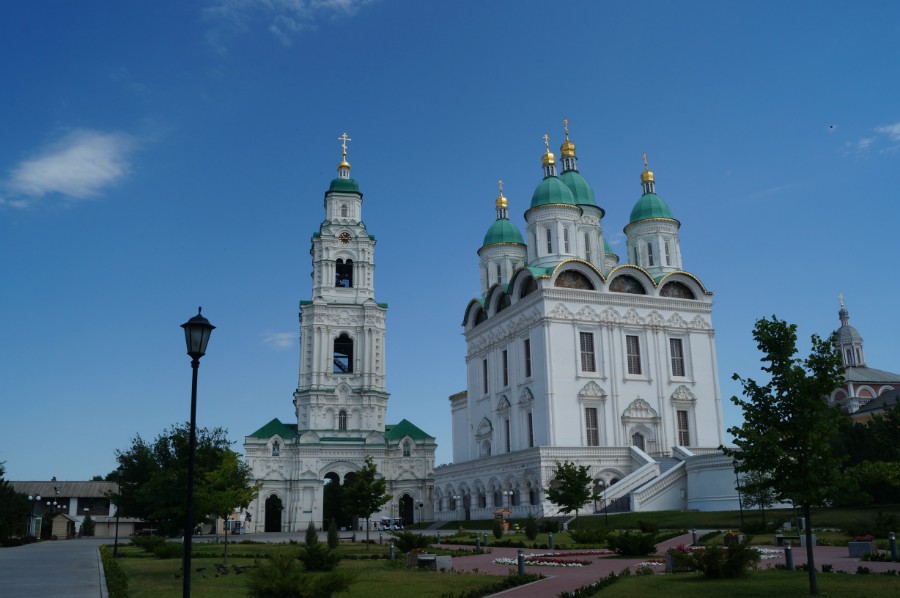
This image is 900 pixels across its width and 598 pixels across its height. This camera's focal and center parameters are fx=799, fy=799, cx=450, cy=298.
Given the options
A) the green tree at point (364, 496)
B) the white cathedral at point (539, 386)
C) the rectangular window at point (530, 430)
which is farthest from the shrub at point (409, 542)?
the rectangular window at point (530, 430)

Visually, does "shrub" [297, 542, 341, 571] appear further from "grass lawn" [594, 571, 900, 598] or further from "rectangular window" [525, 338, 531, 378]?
"rectangular window" [525, 338, 531, 378]

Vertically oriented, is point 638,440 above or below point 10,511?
above

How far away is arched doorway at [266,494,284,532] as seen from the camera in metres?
64.4

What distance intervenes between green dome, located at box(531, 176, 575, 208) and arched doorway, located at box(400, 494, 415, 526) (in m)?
27.3

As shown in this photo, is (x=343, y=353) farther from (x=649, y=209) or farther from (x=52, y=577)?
(x=52, y=577)

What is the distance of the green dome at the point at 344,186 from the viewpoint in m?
73.1

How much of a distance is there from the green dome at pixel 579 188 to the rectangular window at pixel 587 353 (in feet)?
38.7

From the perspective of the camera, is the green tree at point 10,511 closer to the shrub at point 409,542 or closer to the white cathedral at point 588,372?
the white cathedral at point 588,372

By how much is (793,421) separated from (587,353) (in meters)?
36.1

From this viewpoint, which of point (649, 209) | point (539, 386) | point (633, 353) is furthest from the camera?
point (649, 209)

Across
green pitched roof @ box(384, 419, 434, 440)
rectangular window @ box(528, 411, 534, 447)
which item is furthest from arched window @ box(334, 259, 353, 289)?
rectangular window @ box(528, 411, 534, 447)

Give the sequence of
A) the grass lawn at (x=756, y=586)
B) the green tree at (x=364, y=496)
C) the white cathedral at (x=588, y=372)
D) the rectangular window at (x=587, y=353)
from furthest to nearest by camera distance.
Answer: the rectangular window at (x=587, y=353), the white cathedral at (x=588, y=372), the green tree at (x=364, y=496), the grass lawn at (x=756, y=586)

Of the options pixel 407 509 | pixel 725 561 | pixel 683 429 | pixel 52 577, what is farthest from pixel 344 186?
pixel 725 561

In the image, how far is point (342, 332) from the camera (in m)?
69.1
